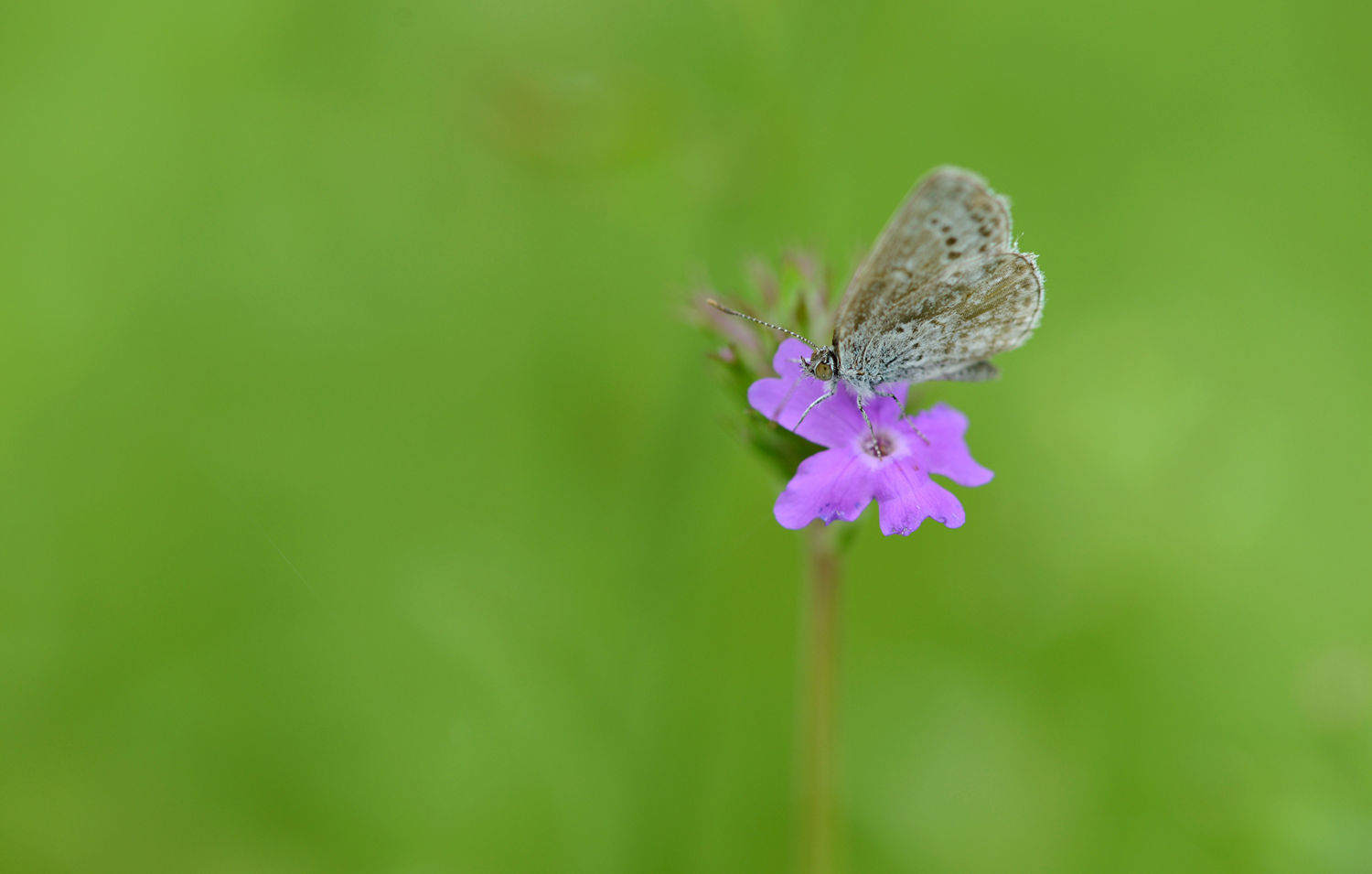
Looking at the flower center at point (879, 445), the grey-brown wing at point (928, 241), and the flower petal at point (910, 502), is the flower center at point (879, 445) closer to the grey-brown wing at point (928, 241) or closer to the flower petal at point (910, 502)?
the flower petal at point (910, 502)

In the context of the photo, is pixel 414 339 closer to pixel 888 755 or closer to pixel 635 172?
pixel 635 172

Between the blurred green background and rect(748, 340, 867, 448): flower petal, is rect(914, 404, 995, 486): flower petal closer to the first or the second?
rect(748, 340, 867, 448): flower petal

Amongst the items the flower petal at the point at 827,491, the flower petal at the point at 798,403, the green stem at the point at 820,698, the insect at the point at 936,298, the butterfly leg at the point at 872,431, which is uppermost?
the insect at the point at 936,298

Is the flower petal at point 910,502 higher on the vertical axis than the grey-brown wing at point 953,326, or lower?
lower

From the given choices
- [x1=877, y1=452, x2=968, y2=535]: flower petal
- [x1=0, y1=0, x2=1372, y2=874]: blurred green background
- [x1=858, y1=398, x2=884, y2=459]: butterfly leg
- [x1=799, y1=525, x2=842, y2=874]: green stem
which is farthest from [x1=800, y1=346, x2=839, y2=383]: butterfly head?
[x1=0, y1=0, x2=1372, y2=874]: blurred green background

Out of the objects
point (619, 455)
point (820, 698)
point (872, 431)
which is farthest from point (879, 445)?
point (619, 455)

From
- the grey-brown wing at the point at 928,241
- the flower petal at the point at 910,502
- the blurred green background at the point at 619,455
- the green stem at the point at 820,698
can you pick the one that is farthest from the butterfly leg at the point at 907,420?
the blurred green background at the point at 619,455
